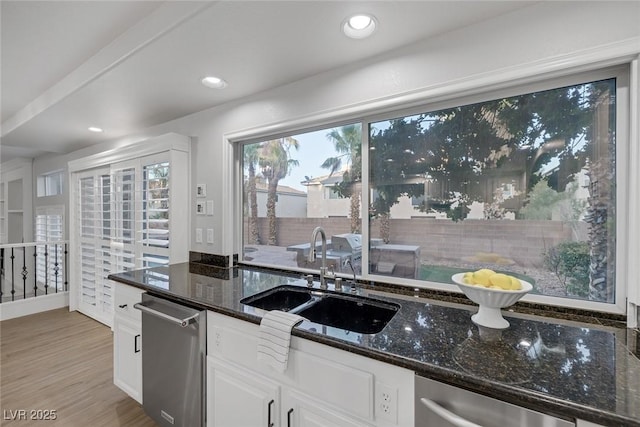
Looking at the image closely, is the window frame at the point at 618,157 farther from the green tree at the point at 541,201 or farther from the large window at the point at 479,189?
the green tree at the point at 541,201

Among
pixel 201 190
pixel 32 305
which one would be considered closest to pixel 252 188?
pixel 201 190

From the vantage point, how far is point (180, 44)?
157 centimetres

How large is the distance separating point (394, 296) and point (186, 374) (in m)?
1.19

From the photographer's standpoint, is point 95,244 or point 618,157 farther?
point 95,244

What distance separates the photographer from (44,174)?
478 centimetres

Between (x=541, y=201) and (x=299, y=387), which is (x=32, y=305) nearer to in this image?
(x=299, y=387)

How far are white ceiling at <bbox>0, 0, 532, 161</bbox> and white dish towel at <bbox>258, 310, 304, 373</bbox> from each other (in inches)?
53.6

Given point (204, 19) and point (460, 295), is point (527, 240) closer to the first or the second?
point (460, 295)

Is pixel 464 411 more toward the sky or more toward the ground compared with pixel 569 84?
more toward the ground

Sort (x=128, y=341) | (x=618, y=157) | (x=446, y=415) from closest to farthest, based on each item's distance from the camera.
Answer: (x=446, y=415) < (x=618, y=157) < (x=128, y=341)

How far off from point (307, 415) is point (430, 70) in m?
1.71

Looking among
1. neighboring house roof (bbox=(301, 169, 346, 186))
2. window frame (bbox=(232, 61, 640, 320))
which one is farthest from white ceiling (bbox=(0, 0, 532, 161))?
neighboring house roof (bbox=(301, 169, 346, 186))

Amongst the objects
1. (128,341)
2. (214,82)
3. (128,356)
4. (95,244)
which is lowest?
(128,356)

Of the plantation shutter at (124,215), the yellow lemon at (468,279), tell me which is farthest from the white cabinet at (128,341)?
the yellow lemon at (468,279)
